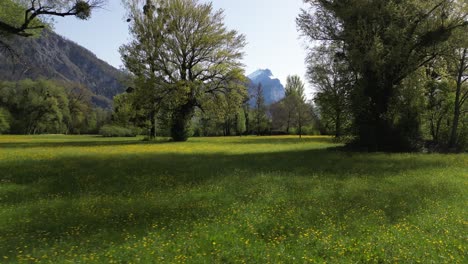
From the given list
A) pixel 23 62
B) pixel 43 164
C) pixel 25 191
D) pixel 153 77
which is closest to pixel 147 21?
pixel 153 77

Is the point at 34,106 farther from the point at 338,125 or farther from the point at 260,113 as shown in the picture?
the point at 338,125

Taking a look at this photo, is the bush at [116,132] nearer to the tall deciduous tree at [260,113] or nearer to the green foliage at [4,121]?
the green foliage at [4,121]

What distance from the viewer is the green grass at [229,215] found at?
8500mm

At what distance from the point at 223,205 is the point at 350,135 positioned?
80.7 feet

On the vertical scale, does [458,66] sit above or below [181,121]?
above

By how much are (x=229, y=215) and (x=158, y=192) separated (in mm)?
4534

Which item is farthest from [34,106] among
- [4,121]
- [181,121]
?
[181,121]

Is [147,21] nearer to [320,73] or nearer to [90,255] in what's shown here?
[320,73]

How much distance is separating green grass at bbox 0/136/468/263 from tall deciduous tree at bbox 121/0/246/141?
2686 centimetres

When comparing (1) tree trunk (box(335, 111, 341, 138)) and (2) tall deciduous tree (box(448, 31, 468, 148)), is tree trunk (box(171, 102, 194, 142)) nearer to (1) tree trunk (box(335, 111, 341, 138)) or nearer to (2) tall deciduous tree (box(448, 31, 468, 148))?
(1) tree trunk (box(335, 111, 341, 138))

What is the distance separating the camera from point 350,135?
33.7 m

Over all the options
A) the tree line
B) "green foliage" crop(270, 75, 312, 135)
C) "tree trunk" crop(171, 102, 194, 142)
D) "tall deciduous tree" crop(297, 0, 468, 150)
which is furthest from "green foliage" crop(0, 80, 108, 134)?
"tall deciduous tree" crop(297, 0, 468, 150)

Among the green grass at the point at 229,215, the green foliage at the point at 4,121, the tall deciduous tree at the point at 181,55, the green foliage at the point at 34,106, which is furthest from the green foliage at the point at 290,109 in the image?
the green foliage at the point at 4,121

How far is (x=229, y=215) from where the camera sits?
11.5 meters
